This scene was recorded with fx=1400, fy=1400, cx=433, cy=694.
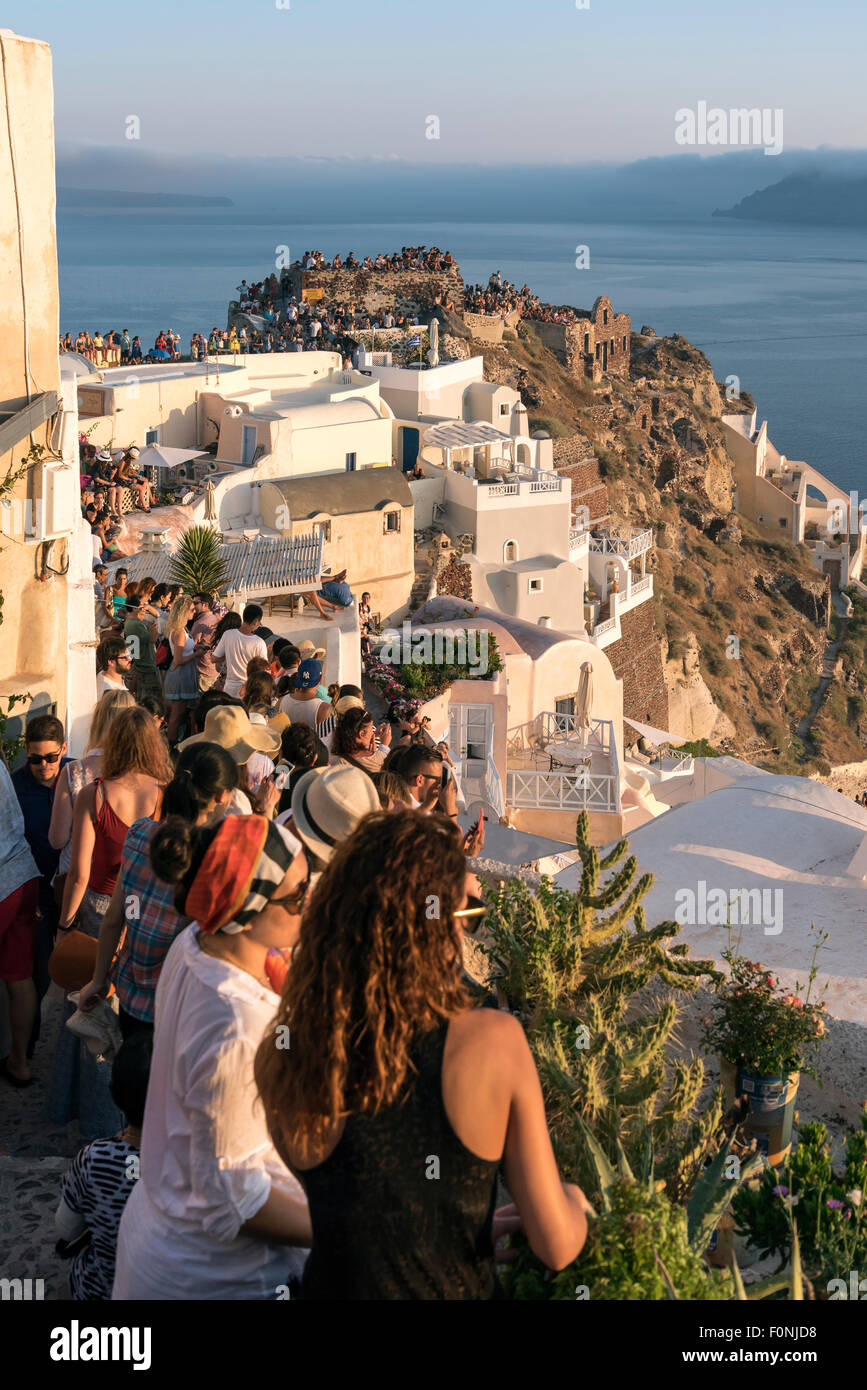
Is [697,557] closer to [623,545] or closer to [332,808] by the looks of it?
[623,545]

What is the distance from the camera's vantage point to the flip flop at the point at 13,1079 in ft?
18.7

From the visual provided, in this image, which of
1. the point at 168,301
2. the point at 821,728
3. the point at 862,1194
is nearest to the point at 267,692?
the point at 862,1194

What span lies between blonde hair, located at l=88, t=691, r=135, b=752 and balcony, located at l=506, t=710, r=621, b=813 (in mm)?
16270

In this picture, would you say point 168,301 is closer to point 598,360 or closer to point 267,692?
point 598,360

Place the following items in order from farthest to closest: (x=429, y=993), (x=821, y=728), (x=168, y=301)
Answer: (x=168, y=301) < (x=821, y=728) < (x=429, y=993)

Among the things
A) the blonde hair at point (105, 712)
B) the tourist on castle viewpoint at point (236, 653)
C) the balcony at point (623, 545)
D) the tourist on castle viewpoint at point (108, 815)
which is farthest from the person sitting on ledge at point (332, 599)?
the balcony at point (623, 545)

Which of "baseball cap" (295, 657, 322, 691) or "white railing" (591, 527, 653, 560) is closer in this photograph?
"baseball cap" (295, 657, 322, 691)

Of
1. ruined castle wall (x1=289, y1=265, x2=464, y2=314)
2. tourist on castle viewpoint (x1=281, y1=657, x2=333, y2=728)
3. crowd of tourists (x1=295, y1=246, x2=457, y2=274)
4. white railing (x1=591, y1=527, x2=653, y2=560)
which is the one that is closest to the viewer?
tourist on castle viewpoint (x1=281, y1=657, x2=333, y2=728)

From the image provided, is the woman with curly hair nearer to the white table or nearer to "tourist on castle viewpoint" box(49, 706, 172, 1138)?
"tourist on castle viewpoint" box(49, 706, 172, 1138)

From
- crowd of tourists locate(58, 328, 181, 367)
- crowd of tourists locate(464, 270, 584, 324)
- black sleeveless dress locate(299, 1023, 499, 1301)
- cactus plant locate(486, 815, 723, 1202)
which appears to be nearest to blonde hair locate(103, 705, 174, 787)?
cactus plant locate(486, 815, 723, 1202)

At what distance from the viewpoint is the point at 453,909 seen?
2.73 metres

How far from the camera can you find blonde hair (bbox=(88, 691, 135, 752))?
5574mm

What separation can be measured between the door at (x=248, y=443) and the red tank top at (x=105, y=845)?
85.0 feet

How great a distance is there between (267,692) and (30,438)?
2.20 meters
